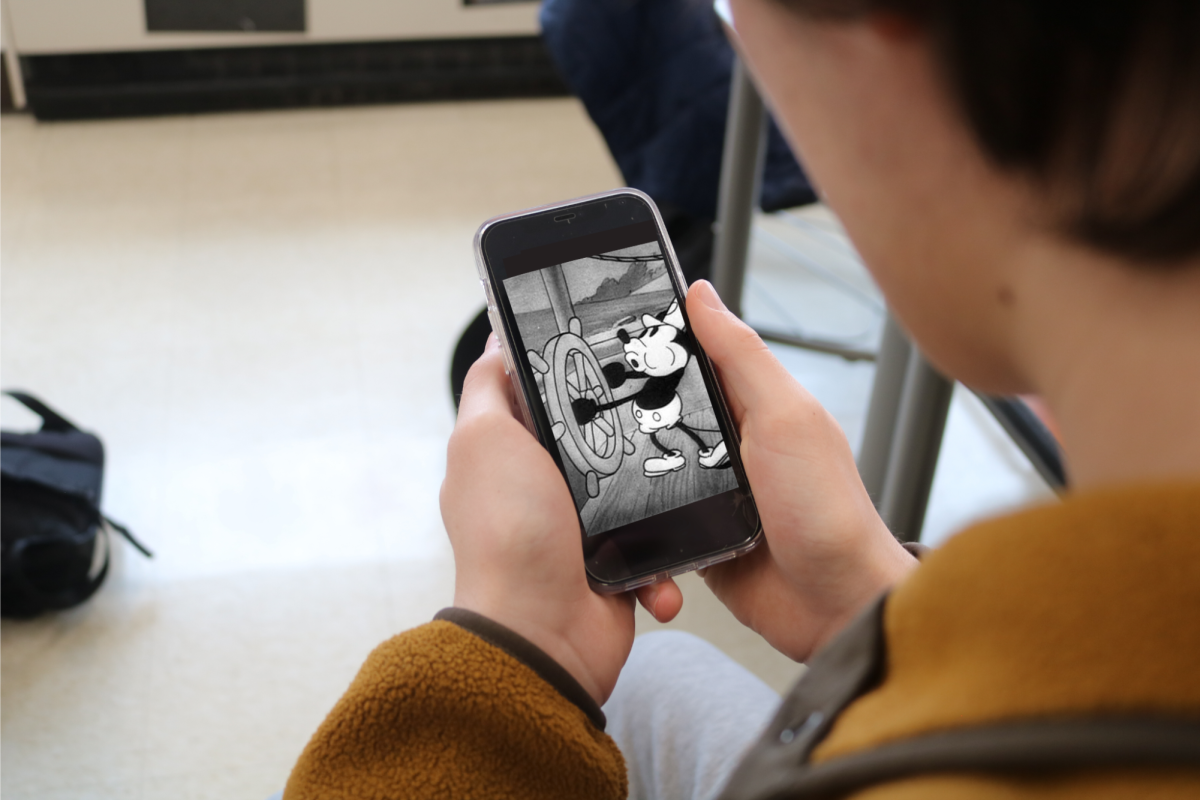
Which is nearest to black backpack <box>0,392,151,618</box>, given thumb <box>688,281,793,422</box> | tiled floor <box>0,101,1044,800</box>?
tiled floor <box>0,101,1044,800</box>

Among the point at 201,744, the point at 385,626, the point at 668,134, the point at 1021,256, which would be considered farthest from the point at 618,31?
the point at 1021,256

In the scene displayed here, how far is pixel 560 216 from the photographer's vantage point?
652 mm

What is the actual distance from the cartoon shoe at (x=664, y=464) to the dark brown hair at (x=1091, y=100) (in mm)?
390

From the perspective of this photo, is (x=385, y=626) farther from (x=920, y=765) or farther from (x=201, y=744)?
(x=920, y=765)

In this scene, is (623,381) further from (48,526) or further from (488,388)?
(48,526)

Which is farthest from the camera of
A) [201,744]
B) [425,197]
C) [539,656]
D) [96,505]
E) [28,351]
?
[425,197]

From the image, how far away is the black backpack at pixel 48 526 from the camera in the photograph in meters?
1.14

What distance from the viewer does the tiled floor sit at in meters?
1.11

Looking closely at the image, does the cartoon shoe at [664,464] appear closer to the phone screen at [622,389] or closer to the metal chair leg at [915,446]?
the phone screen at [622,389]

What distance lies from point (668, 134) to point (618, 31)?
153mm

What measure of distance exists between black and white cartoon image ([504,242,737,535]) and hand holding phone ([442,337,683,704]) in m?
0.04

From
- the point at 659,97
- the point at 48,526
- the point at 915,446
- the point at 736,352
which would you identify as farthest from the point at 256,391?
the point at 736,352

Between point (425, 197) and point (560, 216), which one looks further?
point (425, 197)

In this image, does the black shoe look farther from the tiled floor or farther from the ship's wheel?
the ship's wheel
